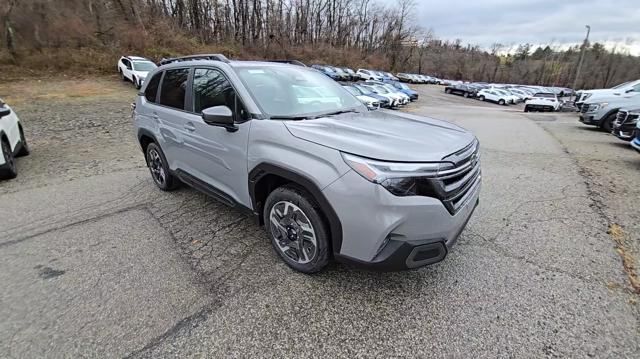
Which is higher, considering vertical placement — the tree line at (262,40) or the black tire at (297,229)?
the tree line at (262,40)

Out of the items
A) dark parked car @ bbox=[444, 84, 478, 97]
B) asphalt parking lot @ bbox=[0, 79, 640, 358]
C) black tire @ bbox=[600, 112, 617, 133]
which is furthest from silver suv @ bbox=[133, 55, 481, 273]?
dark parked car @ bbox=[444, 84, 478, 97]

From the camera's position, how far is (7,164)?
15.9 ft

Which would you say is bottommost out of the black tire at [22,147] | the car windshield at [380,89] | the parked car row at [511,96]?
the black tire at [22,147]

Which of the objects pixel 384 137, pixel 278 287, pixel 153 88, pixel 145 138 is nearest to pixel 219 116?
pixel 384 137

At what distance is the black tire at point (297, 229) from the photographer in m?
2.33

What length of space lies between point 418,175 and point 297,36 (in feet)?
173

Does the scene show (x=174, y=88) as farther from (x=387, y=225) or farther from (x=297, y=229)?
(x=387, y=225)

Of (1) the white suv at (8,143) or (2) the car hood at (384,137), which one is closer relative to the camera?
(2) the car hood at (384,137)

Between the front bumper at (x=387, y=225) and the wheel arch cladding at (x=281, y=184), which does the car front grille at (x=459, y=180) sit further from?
the wheel arch cladding at (x=281, y=184)

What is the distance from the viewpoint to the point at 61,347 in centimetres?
195

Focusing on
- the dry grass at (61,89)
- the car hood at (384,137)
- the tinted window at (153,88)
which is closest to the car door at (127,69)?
the dry grass at (61,89)

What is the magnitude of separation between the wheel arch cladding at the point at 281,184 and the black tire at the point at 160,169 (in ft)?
6.29

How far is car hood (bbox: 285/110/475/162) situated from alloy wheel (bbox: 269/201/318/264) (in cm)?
62

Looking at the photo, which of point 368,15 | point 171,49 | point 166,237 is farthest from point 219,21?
point 166,237
